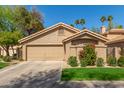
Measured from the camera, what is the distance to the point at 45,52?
27.8 m

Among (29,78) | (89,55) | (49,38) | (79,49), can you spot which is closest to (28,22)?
(49,38)

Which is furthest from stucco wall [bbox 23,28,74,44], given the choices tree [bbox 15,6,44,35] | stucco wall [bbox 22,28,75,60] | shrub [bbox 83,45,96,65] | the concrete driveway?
tree [bbox 15,6,44,35]

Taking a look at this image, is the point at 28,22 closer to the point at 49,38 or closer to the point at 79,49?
the point at 49,38

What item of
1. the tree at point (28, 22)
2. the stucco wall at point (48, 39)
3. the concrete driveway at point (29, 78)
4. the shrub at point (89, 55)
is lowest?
the concrete driveway at point (29, 78)

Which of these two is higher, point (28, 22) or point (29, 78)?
point (28, 22)

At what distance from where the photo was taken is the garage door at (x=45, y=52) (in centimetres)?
2758

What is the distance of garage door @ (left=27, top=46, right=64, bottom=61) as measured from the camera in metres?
27.6

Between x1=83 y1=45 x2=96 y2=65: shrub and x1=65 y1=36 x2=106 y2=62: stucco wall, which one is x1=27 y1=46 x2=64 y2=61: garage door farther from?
x1=83 y1=45 x2=96 y2=65: shrub

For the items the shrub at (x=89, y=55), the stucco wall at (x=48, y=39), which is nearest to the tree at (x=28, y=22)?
the stucco wall at (x=48, y=39)

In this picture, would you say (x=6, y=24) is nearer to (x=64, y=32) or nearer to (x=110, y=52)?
(x=64, y=32)

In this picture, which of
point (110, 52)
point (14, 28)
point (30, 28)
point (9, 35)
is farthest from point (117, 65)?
point (30, 28)

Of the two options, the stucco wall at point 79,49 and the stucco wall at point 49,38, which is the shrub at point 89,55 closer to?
the stucco wall at point 79,49

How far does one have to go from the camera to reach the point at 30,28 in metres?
45.2

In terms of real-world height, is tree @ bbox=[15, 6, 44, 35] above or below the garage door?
above
